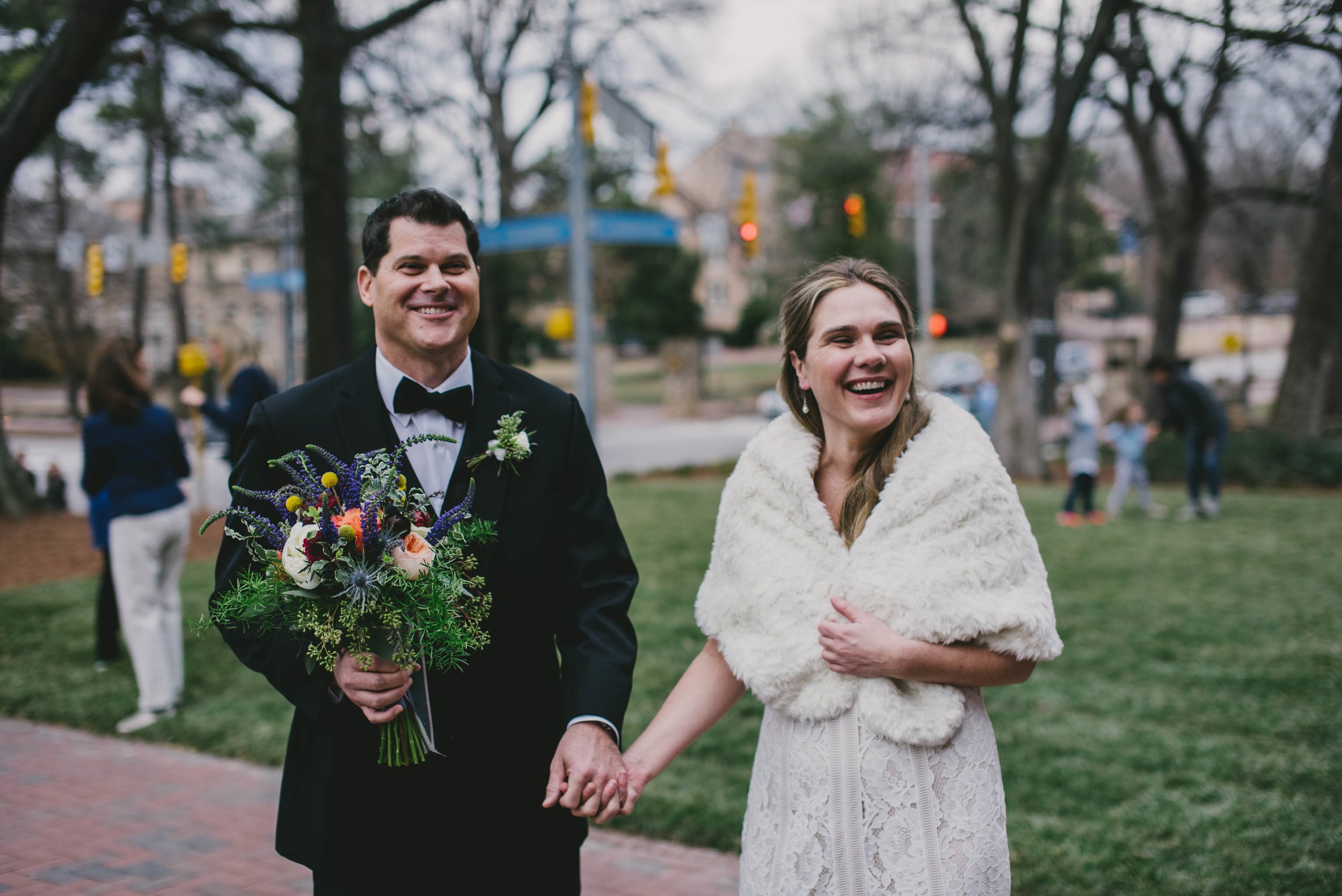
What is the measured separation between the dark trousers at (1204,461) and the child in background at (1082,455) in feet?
3.94

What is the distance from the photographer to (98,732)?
6008 millimetres

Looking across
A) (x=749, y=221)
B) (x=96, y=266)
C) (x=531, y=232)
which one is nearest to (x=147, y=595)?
(x=531, y=232)

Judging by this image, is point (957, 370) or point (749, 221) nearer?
point (749, 221)

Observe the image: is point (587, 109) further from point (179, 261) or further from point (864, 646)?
point (179, 261)

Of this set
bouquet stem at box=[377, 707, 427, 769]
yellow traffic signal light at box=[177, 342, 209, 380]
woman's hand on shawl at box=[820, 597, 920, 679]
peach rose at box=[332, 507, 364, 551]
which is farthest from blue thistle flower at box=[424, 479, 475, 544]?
yellow traffic signal light at box=[177, 342, 209, 380]

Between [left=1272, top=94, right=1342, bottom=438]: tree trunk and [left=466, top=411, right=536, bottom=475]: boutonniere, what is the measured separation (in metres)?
17.3

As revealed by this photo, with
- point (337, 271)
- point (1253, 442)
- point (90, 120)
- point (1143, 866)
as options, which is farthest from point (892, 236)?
point (1143, 866)

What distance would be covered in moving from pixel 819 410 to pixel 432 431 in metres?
0.93

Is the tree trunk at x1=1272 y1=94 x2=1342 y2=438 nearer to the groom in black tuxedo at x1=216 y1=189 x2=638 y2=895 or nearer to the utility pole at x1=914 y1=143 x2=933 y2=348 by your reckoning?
the utility pole at x1=914 y1=143 x2=933 y2=348

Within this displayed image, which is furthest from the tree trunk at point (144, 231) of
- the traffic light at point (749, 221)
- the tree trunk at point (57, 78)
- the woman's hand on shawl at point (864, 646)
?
the woman's hand on shawl at point (864, 646)

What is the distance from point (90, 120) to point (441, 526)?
18188mm

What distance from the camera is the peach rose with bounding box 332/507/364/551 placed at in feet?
6.40

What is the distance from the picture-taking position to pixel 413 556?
2.00 meters

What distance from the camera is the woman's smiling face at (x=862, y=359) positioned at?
2.26m
